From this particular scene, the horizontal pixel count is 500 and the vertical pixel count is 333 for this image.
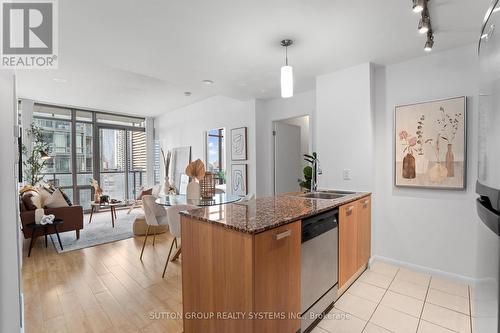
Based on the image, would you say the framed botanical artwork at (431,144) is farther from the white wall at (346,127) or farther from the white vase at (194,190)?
the white vase at (194,190)

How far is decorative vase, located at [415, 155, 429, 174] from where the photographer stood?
8.66ft

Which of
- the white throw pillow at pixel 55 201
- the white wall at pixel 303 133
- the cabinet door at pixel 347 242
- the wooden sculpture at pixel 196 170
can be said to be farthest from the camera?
the white wall at pixel 303 133

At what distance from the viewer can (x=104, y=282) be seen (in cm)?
254

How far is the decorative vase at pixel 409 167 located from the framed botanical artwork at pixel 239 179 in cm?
264

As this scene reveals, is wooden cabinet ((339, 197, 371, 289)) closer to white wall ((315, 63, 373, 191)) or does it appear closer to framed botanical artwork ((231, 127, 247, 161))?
white wall ((315, 63, 373, 191))

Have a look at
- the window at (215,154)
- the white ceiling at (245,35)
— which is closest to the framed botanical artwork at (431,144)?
the white ceiling at (245,35)

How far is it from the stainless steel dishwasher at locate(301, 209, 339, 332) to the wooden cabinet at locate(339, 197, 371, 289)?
0.45 ft

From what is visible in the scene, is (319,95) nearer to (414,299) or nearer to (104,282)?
(414,299)

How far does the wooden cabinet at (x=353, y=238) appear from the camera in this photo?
2178 mm

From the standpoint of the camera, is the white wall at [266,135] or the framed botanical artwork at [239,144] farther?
the framed botanical artwork at [239,144]

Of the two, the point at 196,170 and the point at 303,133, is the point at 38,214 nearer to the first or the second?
the point at 196,170

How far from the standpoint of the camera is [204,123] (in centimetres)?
559

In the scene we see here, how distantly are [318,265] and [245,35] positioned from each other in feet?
7.05

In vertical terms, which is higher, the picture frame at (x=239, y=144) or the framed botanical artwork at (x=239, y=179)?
the picture frame at (x=239, y=144)
